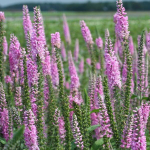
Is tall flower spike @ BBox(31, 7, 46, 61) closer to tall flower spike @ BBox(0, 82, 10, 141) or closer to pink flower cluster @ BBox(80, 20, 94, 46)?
tall flower spike @ BBox(0, 82, 10, 141)

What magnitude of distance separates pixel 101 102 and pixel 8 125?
152 centimetres

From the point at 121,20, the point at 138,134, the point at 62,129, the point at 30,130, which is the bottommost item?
the point at 62,129

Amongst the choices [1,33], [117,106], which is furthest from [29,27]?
[117,106]

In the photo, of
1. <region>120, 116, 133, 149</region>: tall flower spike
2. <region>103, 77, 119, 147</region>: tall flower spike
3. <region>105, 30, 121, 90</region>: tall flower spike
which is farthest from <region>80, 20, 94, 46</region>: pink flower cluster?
<region>120, 116, 133, 149</region>: tall flower spike

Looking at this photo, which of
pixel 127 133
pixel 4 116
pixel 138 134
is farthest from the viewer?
pixel 4 116

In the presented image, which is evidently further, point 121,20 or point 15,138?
point 121,20

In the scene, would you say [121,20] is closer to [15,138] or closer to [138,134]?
[138,134]

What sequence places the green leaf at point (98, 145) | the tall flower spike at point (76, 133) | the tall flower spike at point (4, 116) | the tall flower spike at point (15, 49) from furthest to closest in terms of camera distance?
the tall flower spike at point (15, 49) → the green leaf at point (98, 145) → the tall flower spike at point (4, 116) → the tall flower spike at point (76, 133)

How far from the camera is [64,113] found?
4559mm

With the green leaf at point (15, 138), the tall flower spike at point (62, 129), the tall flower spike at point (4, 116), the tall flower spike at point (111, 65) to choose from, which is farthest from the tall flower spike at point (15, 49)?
the green leaf at point (15, 138)

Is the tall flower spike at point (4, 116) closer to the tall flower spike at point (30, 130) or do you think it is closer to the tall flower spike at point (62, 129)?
the tall flower spike at point (62, 129)

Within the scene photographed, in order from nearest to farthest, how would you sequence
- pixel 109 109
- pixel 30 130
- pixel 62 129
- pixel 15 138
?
pixel 15 138 < pixel 30 130 < pixel 109 109 < pixel 62 129

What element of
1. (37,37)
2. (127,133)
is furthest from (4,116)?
(127,133)

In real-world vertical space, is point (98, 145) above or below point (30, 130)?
below
